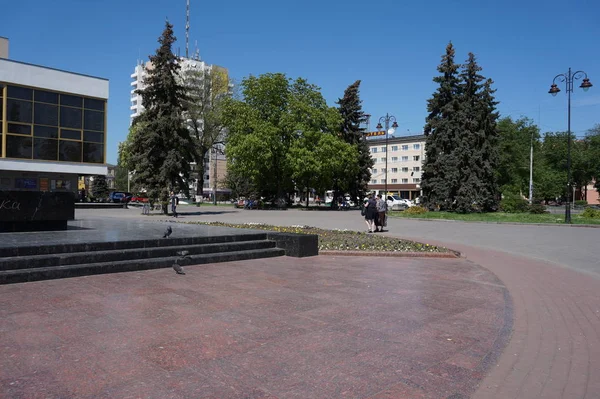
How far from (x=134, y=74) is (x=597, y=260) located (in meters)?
132

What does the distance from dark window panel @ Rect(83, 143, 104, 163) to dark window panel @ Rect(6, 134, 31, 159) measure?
3777 millimetres

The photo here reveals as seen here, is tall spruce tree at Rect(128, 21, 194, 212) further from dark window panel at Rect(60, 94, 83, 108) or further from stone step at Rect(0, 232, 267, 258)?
stone step at Rect(0, 232, 267, 258)

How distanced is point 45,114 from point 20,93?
1.97 meters

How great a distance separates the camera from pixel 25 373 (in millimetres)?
3936

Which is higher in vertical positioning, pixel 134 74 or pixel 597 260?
pixel 134 74

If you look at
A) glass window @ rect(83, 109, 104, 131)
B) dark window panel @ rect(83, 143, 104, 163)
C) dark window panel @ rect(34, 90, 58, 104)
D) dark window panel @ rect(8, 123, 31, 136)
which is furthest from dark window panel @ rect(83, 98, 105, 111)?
dark window panel @ rect(8, 123, 31, 136)

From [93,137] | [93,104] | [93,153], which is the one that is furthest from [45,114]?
[93,153]

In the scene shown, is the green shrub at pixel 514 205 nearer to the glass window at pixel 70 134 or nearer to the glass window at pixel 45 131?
the glass window at pixel 70 134

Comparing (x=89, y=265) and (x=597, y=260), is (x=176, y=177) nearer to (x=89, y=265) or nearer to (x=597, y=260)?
(x=89, y=265)

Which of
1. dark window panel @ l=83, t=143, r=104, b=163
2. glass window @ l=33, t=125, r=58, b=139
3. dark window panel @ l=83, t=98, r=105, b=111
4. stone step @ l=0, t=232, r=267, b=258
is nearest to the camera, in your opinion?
stone step @ l=0, t=232, r=267, b=258

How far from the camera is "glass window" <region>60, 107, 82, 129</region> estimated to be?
3297 cm

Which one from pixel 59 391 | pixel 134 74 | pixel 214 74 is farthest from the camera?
pixel 134 74

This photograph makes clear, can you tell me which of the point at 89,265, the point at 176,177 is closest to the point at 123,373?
the point at 89,265

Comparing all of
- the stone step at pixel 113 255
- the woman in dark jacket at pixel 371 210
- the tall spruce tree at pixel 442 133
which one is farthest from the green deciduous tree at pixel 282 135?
the stone step at pixel 113 255
